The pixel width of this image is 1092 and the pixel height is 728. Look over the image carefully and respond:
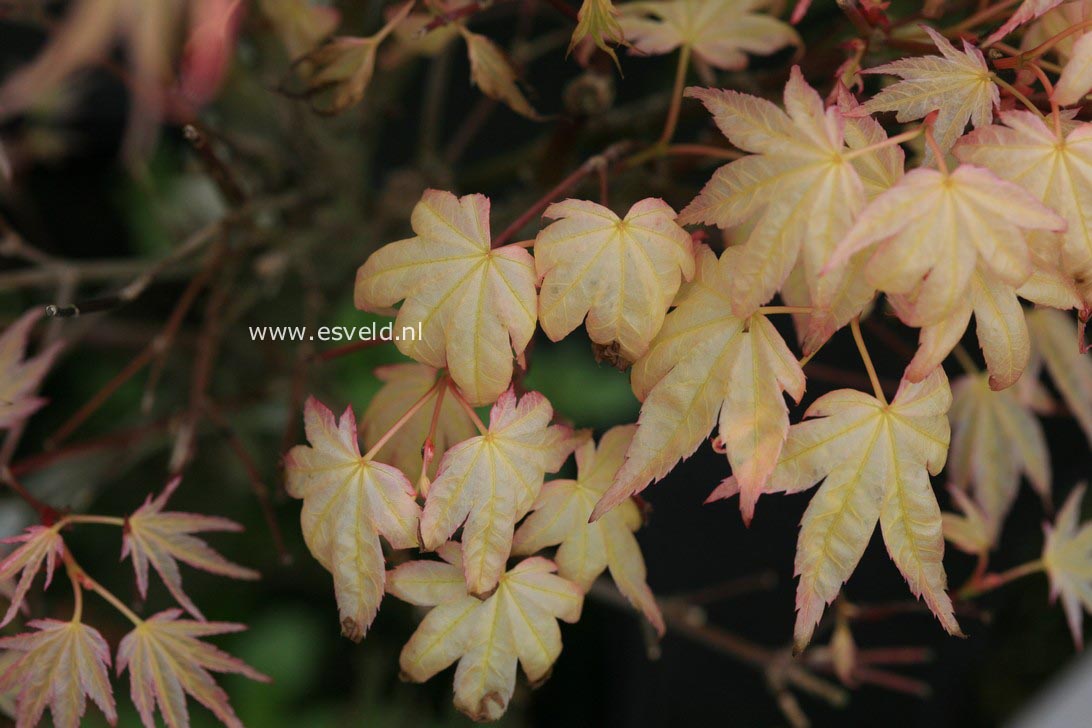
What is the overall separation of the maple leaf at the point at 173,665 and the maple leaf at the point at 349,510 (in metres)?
0.09

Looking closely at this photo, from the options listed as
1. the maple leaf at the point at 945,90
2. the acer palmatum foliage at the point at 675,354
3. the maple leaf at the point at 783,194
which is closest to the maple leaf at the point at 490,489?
the acer palmatum foliage at the point at 675,354

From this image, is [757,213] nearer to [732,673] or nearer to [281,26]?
[281,26]

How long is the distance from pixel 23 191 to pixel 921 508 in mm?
1132

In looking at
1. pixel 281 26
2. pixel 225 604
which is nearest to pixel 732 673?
pixel 225 604

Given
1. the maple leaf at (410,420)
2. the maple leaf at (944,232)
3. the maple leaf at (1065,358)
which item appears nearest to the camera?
the maple leaf at (944,232)

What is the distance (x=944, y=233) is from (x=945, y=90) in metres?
0.08

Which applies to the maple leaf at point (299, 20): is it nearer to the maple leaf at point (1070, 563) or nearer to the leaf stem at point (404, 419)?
the leaf stem at point (404, 419)

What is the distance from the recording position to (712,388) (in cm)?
39

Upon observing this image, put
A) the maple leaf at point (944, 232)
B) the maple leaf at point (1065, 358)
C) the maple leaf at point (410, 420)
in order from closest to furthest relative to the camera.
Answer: the maple leaf at point (944, 232) < the maple leaf at point (410, 420) < the maple leaf at point (1065, 358)

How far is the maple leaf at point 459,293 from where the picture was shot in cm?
40

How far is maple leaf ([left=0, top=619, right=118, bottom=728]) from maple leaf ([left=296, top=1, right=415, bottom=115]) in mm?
326

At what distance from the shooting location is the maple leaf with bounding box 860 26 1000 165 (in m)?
0.39

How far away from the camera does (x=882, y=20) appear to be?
455 mm

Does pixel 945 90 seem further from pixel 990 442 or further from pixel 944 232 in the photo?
pixel 990 442
